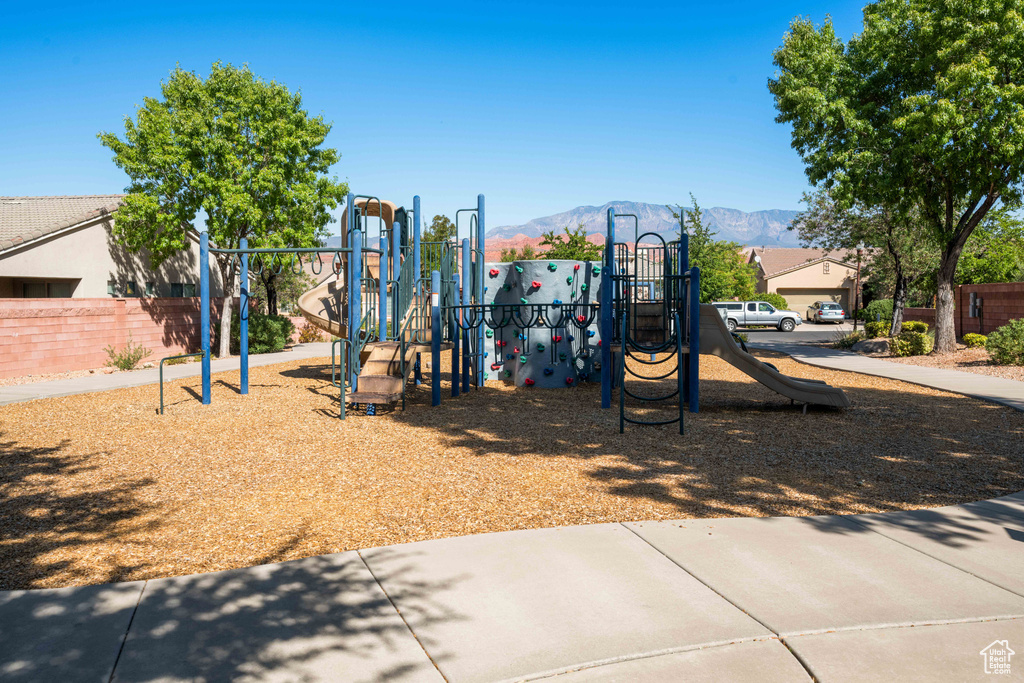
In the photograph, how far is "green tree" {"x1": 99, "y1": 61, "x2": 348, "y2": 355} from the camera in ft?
62.5

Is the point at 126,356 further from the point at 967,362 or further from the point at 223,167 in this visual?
the point at 967,362

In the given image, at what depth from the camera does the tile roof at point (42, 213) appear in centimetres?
1891

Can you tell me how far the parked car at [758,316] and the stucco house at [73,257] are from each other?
26.9 meters

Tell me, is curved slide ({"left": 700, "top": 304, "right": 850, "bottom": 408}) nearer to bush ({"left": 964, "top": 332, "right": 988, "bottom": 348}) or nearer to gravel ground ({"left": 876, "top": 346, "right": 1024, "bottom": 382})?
gravel ground ({"left": 876, "top": 346, "right": 1024, "bottom": 382})

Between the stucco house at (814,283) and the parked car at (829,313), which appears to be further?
the stucco house at (814,283)

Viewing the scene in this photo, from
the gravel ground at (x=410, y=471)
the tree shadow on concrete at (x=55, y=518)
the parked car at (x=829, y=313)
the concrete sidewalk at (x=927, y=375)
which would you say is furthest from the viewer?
the parked car at (x=829, y=313)

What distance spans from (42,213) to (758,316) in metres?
32.4

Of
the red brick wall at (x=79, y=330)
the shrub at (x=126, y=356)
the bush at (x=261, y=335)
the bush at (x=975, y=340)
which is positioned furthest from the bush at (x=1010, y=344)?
the red brick wall at (x=79, y=330)

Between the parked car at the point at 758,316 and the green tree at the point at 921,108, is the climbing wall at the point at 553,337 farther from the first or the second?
the parked car at the point at 758,316

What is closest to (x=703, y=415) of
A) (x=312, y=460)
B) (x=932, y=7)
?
(x=312, y=460)

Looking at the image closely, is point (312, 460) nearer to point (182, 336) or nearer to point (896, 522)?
point (896, 522)

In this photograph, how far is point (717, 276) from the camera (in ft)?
108

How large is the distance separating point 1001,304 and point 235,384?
2196 centimetres

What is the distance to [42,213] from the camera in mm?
22016
